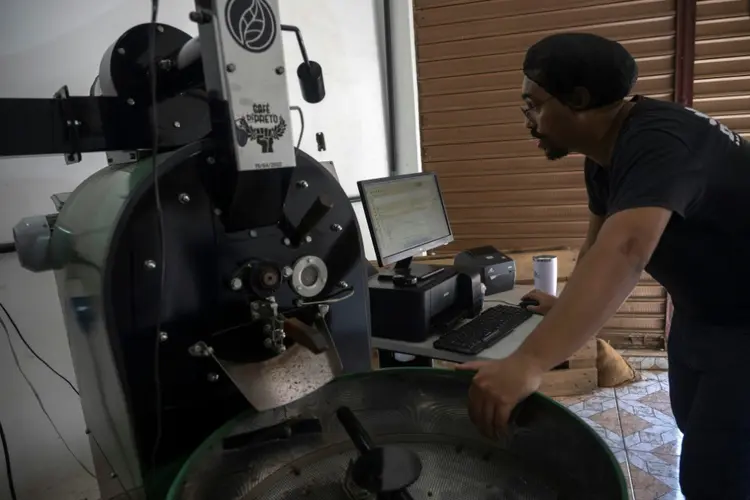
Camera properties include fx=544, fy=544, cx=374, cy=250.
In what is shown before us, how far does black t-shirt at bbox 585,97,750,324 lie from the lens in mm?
875

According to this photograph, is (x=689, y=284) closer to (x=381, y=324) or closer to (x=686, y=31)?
(x=381, y=324)

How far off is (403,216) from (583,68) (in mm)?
990

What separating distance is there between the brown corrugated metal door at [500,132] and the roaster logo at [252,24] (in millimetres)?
2290

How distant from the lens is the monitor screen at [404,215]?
1.83m

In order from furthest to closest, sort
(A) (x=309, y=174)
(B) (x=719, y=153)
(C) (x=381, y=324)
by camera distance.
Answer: (C) (x=381, y=324), (B) (x=719, y=153), (A) (x=309, y=174)

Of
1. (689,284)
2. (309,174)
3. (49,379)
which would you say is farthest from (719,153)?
(49,379)

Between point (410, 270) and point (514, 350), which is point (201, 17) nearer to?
point (514, 350)

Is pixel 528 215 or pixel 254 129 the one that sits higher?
pixel 254 129

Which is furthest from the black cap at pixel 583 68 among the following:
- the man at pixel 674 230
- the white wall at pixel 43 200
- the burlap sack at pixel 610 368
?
the burlap sack at pixel 610 368

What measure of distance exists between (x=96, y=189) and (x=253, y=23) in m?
0.42

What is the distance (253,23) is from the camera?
0.71 meters

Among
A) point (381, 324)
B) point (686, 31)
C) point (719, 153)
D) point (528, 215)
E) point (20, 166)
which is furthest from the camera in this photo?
point (528, 215)

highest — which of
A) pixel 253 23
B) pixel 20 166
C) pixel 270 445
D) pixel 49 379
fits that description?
pixel 253 23

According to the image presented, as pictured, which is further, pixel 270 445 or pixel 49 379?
pixel 49 379
